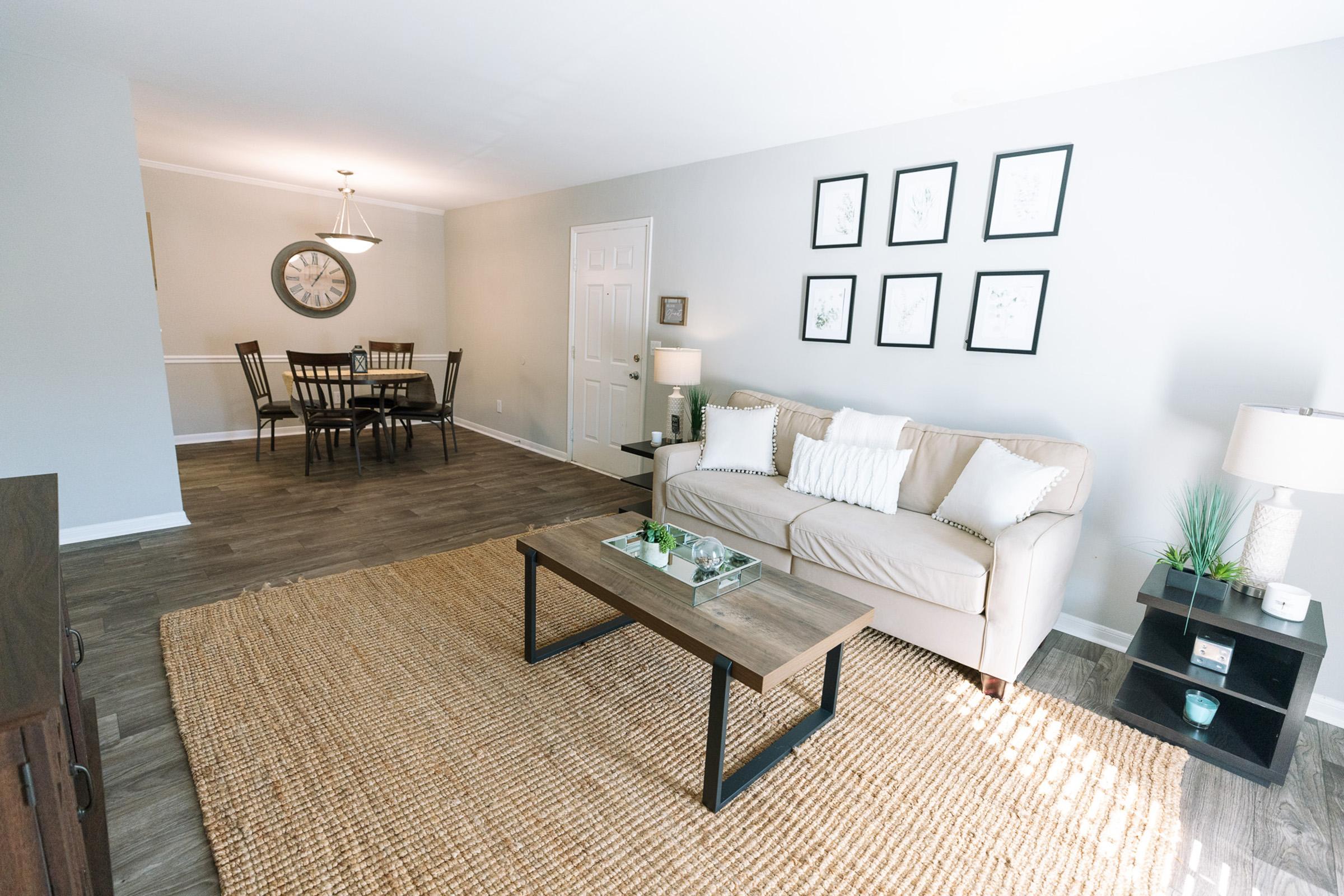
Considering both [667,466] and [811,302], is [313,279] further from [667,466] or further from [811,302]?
[811,302]

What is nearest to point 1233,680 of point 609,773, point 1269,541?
point 1269,541

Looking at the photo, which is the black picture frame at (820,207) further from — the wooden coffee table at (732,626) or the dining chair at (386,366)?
the dining chair at (386,366)

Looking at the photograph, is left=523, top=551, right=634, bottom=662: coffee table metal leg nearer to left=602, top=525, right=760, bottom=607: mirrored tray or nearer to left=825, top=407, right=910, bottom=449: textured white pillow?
left=602, top=525, right=760, bottom=607: mirrored tray

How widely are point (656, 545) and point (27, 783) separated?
1.58 metres

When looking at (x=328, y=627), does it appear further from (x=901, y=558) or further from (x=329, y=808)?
(x=901, y=558)

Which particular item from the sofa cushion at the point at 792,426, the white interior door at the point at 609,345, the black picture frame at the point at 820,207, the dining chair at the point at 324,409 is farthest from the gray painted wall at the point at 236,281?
A: the sofa cushion at the point at 792,426

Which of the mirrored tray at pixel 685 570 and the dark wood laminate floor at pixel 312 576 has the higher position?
the mirrored tray at pixel 685 570

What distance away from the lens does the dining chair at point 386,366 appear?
5246 millimetres

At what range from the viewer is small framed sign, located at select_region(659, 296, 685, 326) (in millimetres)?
4246

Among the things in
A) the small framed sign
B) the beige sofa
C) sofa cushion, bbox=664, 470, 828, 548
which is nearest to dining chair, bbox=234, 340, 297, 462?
the small framed sign

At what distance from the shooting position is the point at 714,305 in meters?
4.05

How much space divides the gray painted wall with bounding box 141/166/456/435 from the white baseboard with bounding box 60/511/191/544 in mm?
2469

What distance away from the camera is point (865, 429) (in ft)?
9.86

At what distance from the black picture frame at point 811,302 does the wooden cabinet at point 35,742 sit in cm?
326
